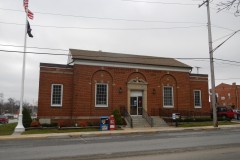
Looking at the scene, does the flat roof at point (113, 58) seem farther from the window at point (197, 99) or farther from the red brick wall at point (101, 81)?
the window at point (197, 99)

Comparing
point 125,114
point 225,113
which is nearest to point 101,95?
point 125,114

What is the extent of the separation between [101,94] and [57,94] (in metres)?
4.88

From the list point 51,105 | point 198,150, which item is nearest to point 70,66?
point 51,105

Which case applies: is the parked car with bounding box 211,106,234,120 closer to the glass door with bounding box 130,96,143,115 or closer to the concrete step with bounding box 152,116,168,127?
the concrete step with bounding box 152,116,168,127

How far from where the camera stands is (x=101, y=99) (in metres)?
31.8

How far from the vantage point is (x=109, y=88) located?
32250mm

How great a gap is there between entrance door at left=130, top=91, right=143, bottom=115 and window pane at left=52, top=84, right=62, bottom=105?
8356mm

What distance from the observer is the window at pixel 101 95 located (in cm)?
3162

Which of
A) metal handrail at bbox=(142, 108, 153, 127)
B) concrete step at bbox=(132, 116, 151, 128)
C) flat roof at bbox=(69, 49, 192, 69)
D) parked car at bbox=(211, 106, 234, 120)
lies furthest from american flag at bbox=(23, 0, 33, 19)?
parked car at bbox=(211, 106, 234, 120)

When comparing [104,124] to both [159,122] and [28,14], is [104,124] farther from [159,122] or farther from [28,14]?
[28,14]

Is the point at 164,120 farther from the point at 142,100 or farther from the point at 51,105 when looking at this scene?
the point at 51,105

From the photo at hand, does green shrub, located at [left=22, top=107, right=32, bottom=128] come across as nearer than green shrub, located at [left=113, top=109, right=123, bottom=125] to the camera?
Yes

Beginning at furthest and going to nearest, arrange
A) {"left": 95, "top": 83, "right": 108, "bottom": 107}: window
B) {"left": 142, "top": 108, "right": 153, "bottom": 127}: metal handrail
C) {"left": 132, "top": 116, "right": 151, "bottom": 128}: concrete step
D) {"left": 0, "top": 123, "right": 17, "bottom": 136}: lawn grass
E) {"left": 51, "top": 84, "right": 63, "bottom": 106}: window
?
{"left": 95, "top": 83, "right": 108, "bottom": 107}: window < {"left": 51, "top": 84, "right": 63, "bottom": 106}: window < {"left": 142, "top": 108, "right": 153, "bottom": 127}: metal handrail < {"left": 132, "top": 116, "right": 151, "bottom": 128}: concrete step < {"left": 0, "top": 123, "right": 17, "bottom": 136}: lawn grass

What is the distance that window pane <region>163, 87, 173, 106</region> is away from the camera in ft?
115
